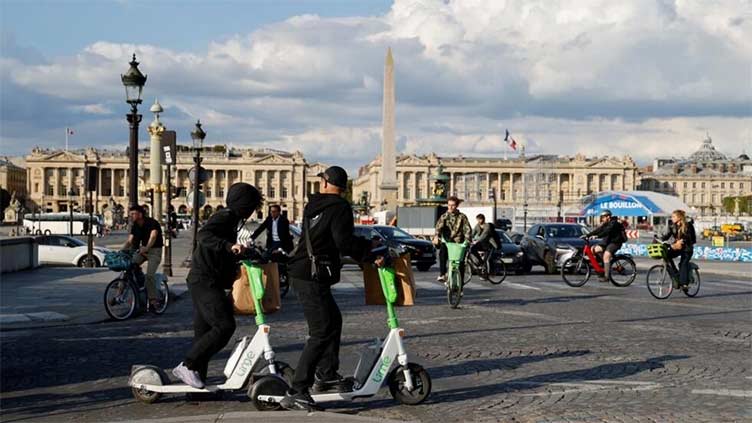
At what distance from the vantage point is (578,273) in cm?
2306

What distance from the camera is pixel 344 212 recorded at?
7812mm

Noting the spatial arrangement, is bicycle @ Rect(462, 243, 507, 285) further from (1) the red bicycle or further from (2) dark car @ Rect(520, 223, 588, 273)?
(2) dark car @ Rect(520, 223, 588, 273)

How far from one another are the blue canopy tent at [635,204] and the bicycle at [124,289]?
145 feet

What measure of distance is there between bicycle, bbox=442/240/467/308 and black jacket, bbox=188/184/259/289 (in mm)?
9589

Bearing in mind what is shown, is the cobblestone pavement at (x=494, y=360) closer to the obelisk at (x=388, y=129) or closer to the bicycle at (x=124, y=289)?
the bicycle at (x=124, y=289)

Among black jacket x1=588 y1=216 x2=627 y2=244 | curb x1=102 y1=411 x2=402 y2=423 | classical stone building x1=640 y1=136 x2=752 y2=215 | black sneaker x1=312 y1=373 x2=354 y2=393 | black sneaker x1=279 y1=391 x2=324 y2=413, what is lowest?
curb x1=102 y1=411 x2=402 y2=423

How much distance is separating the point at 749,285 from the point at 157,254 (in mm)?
16250

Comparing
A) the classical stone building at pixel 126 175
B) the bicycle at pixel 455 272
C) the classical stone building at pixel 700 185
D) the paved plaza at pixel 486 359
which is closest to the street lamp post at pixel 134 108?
the paved plaza at pixel 486 359

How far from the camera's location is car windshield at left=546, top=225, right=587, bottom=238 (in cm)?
3073

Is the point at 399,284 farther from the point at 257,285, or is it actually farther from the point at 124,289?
the point at 124,289

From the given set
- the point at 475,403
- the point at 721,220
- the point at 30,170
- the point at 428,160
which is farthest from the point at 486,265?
the point at 30,170

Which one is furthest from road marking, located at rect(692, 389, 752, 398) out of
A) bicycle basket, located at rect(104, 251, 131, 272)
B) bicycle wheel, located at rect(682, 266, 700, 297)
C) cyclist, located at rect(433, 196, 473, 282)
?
bicycle wheel, located at rect(682, 266, 700, 297)

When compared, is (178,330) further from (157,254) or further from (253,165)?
(253,165)

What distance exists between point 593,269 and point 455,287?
673 cm
